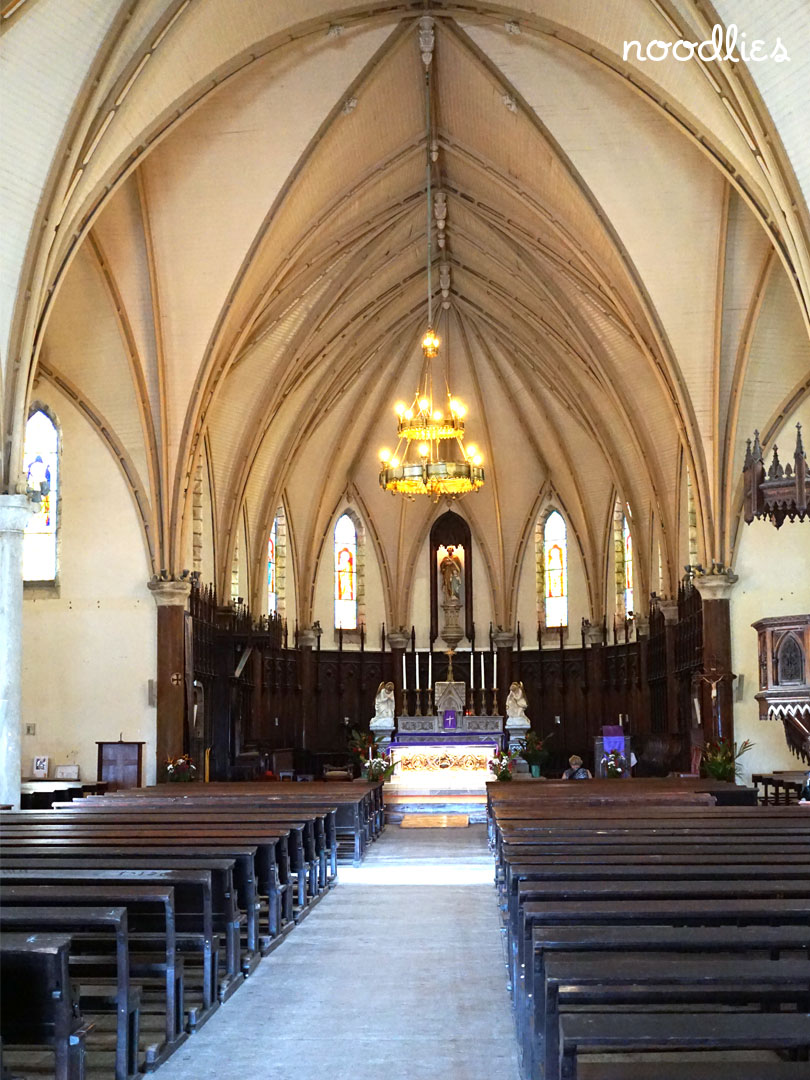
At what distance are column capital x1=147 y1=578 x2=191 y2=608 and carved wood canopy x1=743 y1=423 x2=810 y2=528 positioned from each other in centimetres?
1487

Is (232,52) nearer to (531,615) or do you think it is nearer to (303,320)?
(303,320)

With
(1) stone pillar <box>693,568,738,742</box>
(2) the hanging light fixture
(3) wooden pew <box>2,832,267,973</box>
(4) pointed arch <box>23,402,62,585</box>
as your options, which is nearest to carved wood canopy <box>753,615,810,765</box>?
(1) stone pillar <box>693,568,738,742</box>

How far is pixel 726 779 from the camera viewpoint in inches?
959

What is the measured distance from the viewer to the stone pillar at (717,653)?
2697 centimetres

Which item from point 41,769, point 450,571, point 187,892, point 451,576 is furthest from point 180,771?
point 187,892

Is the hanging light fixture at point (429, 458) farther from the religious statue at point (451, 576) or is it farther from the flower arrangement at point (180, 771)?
the religious statue at point (451, 576)

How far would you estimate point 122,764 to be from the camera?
2761 centimetres

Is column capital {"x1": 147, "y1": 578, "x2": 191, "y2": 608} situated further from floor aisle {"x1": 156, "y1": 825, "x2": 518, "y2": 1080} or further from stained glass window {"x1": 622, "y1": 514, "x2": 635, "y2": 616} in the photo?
stained glass window {"x1": 622, "y1": 514, "x2": 635, "y2": 616}

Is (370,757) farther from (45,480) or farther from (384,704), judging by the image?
(45,480)

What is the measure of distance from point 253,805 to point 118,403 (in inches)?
548

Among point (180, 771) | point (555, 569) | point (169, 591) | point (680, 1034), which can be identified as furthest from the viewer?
point (555, 569)

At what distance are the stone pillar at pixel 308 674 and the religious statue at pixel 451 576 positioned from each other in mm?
4479

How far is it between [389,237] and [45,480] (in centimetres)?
1052

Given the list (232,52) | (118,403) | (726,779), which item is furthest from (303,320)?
(726,779)
